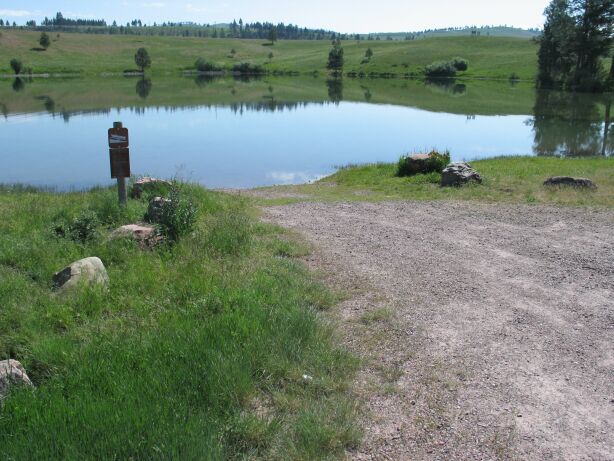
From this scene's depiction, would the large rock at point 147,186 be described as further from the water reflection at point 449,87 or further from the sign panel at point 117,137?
the water reflection at point 449,87

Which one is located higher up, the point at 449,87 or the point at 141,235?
the point at 449,87

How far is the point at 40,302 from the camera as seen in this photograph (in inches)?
304

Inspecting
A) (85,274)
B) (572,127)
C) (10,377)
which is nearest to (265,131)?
(572,127)

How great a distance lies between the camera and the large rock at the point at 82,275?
804 cm

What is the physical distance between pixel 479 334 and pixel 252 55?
583 ft

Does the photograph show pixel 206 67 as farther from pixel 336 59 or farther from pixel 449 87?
pixel 449 87

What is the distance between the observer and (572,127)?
44.6 meters

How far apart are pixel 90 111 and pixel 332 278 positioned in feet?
168

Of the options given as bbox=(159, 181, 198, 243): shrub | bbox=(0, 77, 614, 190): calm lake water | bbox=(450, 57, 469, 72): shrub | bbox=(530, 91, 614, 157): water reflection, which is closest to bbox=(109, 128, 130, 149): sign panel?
bbox=(159, 181, 198, 243): shrub

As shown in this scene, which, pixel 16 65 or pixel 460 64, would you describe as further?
pixel 460 64

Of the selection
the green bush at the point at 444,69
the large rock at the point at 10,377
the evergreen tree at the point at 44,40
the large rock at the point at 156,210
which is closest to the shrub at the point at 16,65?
the evergreen tree at the point at 44,40

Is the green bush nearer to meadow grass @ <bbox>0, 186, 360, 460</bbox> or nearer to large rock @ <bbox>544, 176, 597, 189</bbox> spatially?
large rock @ <bbox>544, 176, 597, 189</bbox>

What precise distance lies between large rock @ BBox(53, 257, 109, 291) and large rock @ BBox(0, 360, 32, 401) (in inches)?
94.3

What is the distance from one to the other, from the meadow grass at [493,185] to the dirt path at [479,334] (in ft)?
11.6
